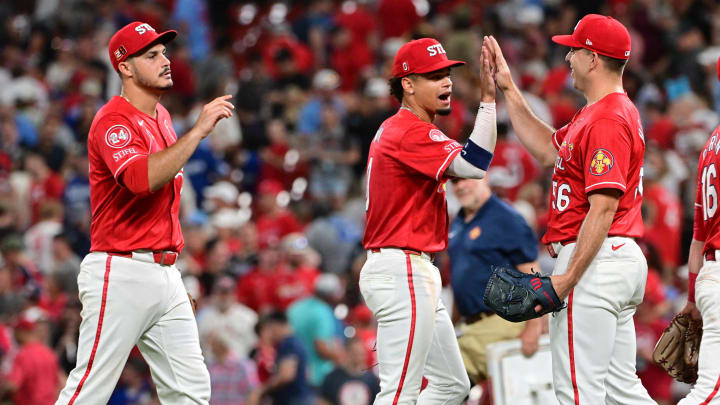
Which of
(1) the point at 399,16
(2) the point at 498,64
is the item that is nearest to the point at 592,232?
(2) the point at 498,64

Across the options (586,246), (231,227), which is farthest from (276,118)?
(586,246)

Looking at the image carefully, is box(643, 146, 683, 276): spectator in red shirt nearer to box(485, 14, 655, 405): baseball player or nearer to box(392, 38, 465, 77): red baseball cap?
box(392, 38, 465, 77): red baseball cap

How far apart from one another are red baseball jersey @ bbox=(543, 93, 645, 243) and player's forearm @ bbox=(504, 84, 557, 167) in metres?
0.57

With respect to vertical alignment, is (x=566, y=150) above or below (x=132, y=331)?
above

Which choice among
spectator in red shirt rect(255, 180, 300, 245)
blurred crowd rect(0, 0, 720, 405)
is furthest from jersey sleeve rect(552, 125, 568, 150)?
spectator in red shirt rect(255, 180, 300, 245)

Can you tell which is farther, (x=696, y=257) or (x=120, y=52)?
(x=120, y=52)

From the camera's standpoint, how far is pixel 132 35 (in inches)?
249

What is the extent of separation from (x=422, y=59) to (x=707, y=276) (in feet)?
6.41

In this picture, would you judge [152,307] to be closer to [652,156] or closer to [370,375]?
[370,375]

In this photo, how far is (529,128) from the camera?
662 centimetres

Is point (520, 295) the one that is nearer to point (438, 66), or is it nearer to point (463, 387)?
point (463, 387)

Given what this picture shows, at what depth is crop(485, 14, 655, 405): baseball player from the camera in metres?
5.59

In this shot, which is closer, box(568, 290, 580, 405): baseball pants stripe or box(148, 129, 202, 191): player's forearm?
box(568, 290, 580, 405): baseball pants stripe

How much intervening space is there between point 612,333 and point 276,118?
9.45 metres
